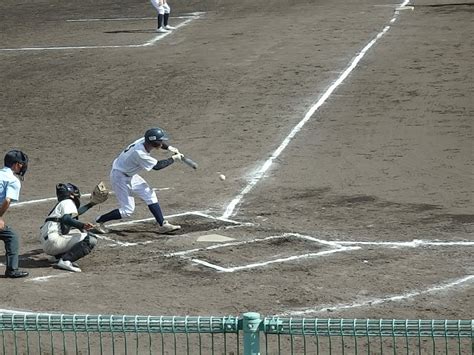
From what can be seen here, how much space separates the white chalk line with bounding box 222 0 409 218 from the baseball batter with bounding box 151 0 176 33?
630cm

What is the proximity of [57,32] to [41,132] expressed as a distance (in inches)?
426

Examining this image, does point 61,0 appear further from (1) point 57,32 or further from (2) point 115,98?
(2) point 115,98

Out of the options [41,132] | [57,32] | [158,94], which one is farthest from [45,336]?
[57,32]

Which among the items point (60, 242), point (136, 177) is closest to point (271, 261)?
point (60, 242)

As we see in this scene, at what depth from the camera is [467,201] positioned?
1588 centimetres

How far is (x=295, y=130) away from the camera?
20562mm

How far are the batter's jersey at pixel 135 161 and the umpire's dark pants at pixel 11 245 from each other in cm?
261

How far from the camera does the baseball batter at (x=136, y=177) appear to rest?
14367 millimetres

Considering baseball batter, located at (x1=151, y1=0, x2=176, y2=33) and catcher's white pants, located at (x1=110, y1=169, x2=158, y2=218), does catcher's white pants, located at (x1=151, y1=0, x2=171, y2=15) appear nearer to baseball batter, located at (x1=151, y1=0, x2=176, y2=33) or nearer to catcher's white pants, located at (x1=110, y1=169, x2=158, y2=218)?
baseball batter, located at (x1=151, y1=0, x2=176, y2=33)

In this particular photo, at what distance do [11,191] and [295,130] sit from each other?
941 cm

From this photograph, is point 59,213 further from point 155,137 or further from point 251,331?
point 251,331

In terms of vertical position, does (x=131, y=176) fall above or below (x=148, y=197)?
above

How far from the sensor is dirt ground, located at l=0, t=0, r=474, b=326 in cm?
1198

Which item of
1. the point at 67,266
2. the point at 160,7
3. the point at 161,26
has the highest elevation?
the point at 160,7
